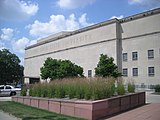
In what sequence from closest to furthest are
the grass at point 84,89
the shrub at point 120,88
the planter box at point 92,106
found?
the planter box at point 92,106, the grass at point 84,89, the shrub at point 120,88

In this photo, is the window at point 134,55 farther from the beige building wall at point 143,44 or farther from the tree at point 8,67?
the tree at point 8,67

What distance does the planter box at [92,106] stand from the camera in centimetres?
1270

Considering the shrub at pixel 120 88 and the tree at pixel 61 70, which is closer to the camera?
the shrub at pixel 120 88

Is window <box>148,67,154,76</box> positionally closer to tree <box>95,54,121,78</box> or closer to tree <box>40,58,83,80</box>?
tree <box>95,54,121,78</box>

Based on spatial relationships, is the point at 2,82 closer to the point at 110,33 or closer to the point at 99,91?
the point at 110,33

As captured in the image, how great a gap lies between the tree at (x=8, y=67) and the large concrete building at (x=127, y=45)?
1775cm

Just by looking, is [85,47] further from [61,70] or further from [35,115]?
[35,115]

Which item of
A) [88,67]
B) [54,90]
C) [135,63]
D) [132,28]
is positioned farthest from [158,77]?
[54,90]

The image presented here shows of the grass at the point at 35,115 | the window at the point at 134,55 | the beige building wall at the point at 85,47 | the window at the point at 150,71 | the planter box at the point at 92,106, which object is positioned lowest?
the grass at the point at 35,115

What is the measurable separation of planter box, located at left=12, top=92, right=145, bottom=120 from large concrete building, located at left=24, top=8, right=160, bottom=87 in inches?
1224

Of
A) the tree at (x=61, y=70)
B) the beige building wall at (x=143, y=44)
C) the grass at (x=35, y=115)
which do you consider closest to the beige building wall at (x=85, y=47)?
the beige building wall at (x=143, y=44)

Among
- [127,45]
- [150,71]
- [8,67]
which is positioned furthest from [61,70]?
[8,67]

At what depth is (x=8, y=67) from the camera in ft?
272

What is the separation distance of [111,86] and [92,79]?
1209mm
